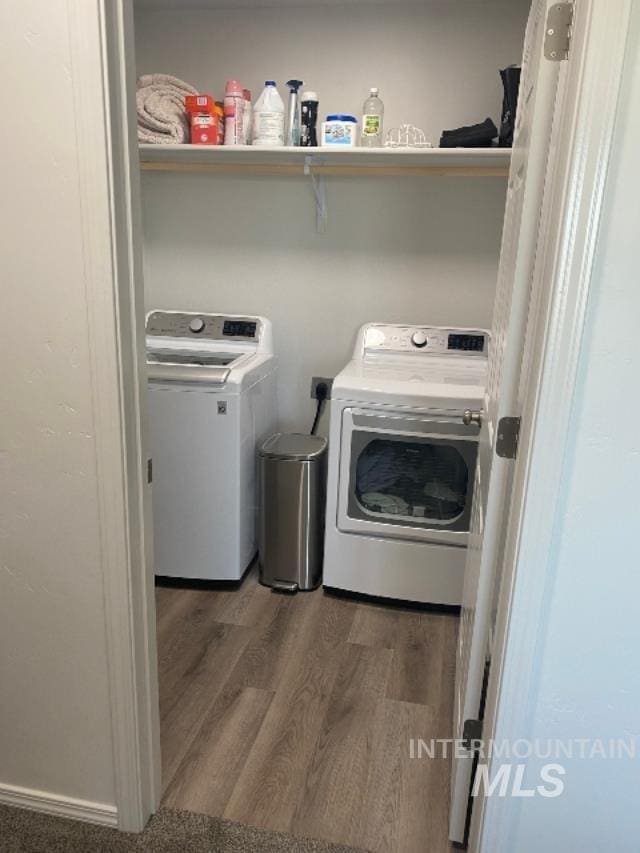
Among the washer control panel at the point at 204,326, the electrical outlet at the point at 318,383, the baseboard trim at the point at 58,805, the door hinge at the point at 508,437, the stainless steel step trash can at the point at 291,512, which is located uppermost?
the door hinge at the point at 508,437

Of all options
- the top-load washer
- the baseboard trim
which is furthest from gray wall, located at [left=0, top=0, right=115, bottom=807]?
the top-load washer

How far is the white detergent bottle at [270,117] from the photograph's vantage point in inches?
103

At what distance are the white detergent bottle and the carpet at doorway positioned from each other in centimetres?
232

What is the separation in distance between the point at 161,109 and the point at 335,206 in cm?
82

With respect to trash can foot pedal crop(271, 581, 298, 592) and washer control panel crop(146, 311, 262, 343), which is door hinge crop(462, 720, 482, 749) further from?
washer control panel crop(146, 311, 262, 343)

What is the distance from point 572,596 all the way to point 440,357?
1715 mm

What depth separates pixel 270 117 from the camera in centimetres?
262

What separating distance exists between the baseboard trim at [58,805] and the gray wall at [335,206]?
1.89m

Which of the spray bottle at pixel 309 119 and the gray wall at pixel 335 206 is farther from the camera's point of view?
the gray wall at pixel 335 206

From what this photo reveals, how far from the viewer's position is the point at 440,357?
2.80m

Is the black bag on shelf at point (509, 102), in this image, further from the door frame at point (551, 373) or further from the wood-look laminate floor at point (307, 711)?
the wood-look laminate floor at point (307, 711)

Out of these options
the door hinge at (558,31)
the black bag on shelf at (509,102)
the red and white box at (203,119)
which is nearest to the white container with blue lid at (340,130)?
the red and white box at (203,119)

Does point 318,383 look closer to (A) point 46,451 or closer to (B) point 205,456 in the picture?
(B) point 205,456

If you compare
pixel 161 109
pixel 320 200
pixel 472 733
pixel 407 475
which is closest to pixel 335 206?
pixel 320 200
